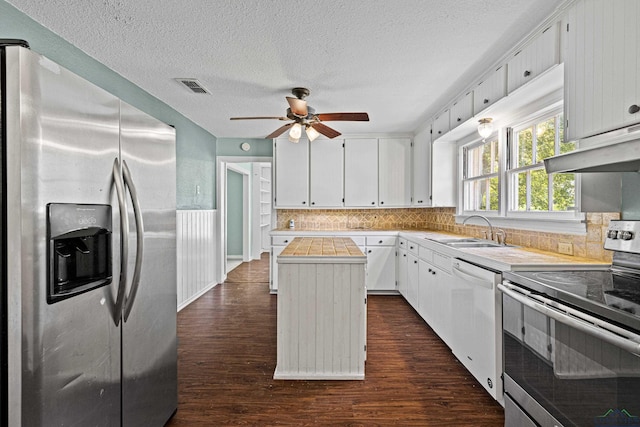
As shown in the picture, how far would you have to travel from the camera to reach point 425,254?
3.34 m

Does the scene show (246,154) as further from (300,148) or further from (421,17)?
(421,17)

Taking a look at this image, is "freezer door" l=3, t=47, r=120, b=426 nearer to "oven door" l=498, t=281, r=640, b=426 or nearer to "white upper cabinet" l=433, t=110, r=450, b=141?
"oven door" l=498, t=281, r=640, b=426

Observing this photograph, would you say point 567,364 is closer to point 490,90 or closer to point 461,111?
point 490,90

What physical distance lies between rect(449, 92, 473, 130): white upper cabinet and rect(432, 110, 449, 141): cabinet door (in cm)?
12

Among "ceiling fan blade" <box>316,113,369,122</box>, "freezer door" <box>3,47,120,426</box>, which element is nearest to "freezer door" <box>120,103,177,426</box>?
"freezer door" <box>3,47,120,426</box>

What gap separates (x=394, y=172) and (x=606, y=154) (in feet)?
11.8

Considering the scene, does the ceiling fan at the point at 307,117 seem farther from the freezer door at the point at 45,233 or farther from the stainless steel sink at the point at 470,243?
the freezer door at the point at 45,233

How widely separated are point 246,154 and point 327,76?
2647 millimetres

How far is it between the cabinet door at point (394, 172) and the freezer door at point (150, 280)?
351cm

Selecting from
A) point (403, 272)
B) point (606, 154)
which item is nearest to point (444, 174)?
point (403, 272)

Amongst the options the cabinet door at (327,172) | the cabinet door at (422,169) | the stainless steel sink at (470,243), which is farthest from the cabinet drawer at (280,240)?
the stainless steel sink at (470,243)

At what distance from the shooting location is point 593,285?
139 cm

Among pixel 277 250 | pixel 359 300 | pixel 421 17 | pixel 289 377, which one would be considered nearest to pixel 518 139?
pixel 421 17

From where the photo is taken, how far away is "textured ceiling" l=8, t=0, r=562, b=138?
6.06 ft
